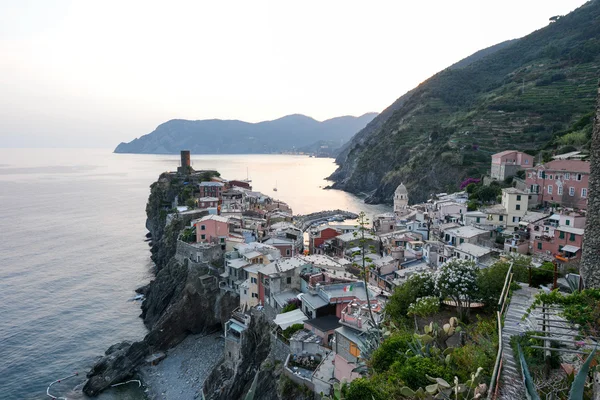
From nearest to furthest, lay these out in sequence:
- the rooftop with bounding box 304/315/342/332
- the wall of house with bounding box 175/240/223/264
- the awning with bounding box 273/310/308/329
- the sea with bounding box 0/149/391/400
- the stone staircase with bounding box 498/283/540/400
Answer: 1. the stone staircase with bounding box 498/283/540/400
2. the rooftop with bounding box 304/315/342/332
3. the awning with bounding box 273/310/308/329
4. the sea with bounding box 0/149/391/400
5. the wall of house with bounding box 175/240/223/264

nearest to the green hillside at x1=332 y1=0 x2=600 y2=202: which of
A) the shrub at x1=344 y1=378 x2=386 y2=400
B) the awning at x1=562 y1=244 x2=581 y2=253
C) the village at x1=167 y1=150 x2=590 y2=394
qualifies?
the village at x1=167 y1=150 x2=590 y2=394

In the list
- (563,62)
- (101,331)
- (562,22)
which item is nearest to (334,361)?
(101,331)

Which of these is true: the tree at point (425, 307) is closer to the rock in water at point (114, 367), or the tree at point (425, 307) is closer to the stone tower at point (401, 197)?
the rock in water at point (114, 367)

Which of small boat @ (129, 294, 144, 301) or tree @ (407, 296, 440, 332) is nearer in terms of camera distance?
tree @ (407, 296, 440, 332)

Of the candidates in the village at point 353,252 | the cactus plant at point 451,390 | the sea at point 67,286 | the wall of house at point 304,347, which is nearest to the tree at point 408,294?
the village at point 353,252

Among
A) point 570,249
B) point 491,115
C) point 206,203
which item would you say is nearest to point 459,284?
point 570,249

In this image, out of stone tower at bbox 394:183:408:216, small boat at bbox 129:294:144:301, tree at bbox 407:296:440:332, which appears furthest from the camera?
stone tower at bbox 394:183:408:216

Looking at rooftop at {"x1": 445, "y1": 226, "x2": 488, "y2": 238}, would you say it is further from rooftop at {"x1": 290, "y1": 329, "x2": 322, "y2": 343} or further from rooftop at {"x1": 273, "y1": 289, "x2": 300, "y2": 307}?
rooftop at {"x1": 290, "y1": 329, "x2": 322, "y2": 343}

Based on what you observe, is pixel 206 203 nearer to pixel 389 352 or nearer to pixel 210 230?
pixel 210 230
